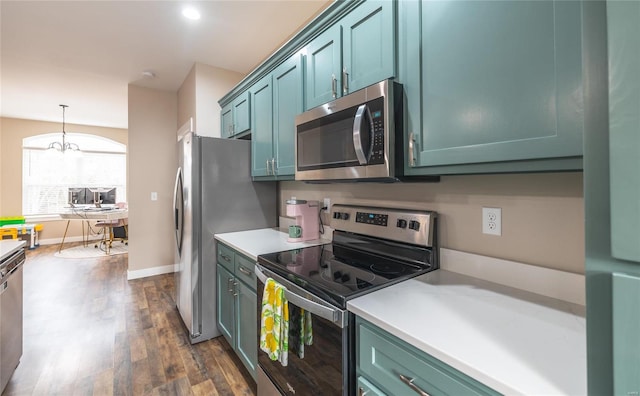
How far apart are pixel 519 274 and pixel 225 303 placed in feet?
6.18

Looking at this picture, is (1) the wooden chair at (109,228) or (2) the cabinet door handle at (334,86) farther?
(1) the wooden chair at (109,228)

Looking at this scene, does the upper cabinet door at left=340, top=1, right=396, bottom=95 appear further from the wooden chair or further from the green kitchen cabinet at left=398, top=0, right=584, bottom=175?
the wooden chair

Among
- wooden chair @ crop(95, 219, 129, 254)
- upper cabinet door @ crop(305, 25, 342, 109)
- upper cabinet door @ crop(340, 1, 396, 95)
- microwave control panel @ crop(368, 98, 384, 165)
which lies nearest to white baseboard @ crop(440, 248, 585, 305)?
microwave control panel @ crop(368, 98, 384, 165)

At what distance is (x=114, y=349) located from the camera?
2.20 m

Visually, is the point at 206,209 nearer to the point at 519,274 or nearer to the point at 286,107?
the point at 286,107

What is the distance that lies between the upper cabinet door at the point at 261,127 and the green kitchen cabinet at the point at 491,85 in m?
1.22

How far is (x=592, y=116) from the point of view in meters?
0.48

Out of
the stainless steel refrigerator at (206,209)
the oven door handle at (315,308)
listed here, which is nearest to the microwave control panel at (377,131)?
the oven door handle at (315,308)

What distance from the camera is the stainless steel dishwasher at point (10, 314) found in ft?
5.39

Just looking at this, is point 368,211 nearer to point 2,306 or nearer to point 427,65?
point 427,65

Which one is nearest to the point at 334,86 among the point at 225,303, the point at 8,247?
the point at 225,303

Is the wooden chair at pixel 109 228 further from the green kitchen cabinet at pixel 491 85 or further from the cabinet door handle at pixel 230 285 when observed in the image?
the green kitchen cabinet at pixel 491 85

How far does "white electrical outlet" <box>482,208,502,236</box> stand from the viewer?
117 centimetres

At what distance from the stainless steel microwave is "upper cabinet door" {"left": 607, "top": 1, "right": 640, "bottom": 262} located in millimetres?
740
